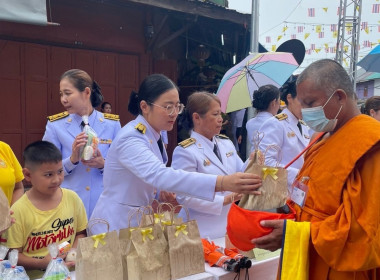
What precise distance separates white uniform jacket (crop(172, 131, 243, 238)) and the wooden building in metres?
3.46

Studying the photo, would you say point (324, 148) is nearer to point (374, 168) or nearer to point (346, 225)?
point (374, 168)

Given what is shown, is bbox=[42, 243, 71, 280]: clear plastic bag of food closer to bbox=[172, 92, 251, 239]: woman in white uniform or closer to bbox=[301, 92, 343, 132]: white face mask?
bbox=[172, 92, 251, 239]: woman in white uniform

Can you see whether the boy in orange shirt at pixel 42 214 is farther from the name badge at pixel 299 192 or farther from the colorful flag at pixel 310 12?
the colorful flag at pixel 310 12

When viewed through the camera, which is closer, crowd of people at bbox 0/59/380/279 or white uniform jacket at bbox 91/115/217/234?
crowd of people at bbox 0/59/380/279

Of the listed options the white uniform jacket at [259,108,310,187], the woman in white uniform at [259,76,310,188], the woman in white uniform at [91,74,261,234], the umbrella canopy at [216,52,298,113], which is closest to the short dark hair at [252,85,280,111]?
the umbrella canopy at [216,52,298,113]

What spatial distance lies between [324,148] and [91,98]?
188 cm

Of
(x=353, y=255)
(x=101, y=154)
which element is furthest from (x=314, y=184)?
(x=101, y=154)

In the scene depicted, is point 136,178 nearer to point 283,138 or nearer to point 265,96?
point 283,138

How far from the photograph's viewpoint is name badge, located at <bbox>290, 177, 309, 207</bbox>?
176 cm

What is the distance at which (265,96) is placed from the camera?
4.30 meters

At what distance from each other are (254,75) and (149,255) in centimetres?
328

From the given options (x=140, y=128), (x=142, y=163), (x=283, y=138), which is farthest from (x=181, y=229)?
(x=283, y=138)

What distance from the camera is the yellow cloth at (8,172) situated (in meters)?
2.36

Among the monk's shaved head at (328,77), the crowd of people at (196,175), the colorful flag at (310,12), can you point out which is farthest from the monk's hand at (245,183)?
the colorful flag at (310,12)
